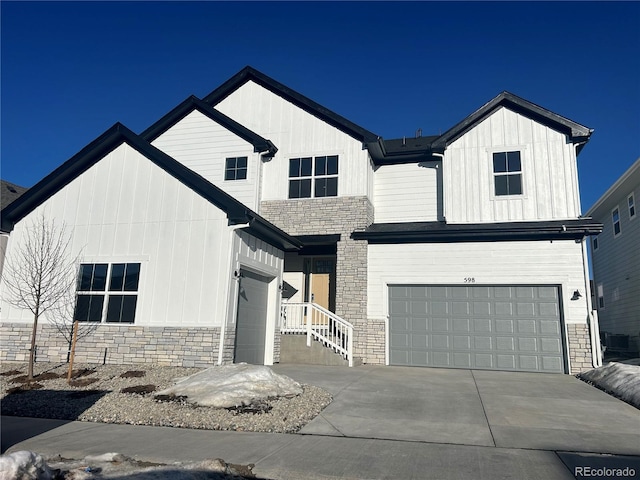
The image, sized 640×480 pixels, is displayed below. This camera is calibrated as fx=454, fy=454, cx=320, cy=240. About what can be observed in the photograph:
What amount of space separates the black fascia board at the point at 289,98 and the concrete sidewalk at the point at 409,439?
898cm

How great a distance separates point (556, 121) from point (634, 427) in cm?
1028

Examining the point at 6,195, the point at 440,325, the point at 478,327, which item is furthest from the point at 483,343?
the point at 6,195

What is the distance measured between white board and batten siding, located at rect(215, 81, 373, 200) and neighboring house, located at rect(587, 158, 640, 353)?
30.9ft

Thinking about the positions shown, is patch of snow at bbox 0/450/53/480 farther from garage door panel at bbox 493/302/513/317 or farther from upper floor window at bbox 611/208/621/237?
upper floor window at bbox 611/208/621/237

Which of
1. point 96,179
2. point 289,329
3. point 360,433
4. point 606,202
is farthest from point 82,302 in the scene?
point 606,202

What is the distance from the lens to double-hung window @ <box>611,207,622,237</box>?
731 inches

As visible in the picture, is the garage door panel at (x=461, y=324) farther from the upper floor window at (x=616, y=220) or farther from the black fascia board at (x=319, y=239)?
the upper floor window at (x=616, y=220)

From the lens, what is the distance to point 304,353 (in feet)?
42.7

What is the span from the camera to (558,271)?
1280 cm

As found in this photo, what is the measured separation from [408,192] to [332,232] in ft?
10.2

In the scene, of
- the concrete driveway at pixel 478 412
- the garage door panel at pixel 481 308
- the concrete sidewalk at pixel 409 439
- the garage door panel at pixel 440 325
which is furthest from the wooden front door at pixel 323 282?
the concrete sidewalk at pixel 409 439

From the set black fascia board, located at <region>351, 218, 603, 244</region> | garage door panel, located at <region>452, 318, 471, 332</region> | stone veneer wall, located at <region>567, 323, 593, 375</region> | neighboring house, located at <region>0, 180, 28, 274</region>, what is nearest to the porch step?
garage door panel, located at <region>452, 318, 471, 332</region>

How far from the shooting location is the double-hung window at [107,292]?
10.9m

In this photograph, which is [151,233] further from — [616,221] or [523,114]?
[616,221]
